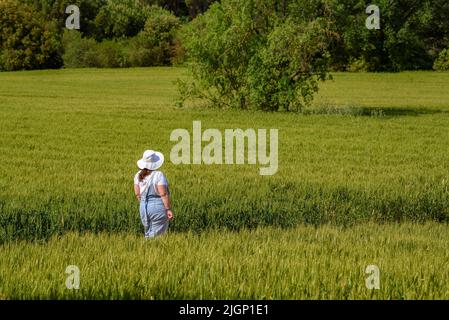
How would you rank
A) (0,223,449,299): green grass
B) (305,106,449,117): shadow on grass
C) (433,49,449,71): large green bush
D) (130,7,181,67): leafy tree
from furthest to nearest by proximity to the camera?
1. (130,7,181,67): leafy tree
2. (433,49,449,71): large green bush
3. (305,106,449,117): shadow on grass
4. (0,223,449,299): green grass

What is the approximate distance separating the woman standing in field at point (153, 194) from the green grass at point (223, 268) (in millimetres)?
334

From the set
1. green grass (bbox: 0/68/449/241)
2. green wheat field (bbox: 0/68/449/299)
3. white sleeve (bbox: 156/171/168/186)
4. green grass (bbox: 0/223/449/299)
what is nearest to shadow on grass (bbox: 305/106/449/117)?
green grass (bbox: 0/68/449/241)

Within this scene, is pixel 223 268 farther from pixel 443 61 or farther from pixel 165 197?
pixel 443 61

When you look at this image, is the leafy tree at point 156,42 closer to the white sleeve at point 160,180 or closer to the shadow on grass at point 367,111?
the shadow on grass at point 367,111

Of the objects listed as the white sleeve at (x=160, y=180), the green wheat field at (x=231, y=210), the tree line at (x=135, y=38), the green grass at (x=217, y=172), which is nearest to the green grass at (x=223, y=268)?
the green wheat field at (x=231, y=210)

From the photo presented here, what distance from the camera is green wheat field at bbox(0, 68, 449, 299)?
7.26 m

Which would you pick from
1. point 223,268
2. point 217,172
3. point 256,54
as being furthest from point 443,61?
point 223,268

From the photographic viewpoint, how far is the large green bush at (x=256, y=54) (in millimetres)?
31906

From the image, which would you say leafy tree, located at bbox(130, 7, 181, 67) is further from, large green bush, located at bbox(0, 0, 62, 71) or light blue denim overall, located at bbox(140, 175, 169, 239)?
light blue denim overall, located at bbox(140, 175, 169, 239)

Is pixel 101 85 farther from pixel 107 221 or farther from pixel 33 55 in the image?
pixel 107 221

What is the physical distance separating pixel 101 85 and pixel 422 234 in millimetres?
47787

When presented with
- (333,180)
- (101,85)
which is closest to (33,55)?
(101,85)

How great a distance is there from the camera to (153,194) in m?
9.70

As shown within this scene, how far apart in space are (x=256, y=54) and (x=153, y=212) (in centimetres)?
2359
